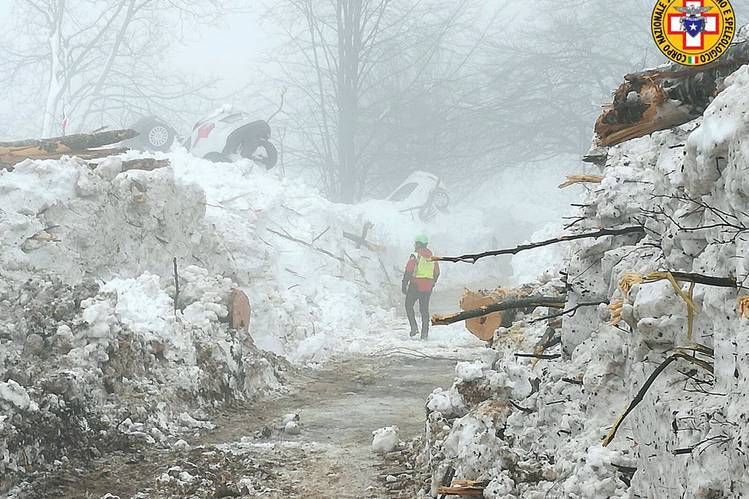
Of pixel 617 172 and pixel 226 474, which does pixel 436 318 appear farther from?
pixel 226 474

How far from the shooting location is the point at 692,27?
4.29m

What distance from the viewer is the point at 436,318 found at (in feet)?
14.6

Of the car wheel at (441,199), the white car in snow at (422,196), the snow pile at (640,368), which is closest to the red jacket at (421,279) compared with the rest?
the snow pile at (640,368)

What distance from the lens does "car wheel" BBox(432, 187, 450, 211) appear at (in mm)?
26203

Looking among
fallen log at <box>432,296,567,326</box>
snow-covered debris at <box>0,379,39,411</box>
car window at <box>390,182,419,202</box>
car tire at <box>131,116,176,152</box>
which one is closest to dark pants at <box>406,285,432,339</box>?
fallen log at <box>432,296,567,326</box>

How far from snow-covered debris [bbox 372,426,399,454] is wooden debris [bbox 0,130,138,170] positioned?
5.65 m

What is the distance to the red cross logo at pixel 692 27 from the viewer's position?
4.15 meters

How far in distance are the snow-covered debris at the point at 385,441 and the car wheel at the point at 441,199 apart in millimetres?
20101

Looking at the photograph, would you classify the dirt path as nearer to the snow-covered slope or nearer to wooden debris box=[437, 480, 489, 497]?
the snow-covered slope

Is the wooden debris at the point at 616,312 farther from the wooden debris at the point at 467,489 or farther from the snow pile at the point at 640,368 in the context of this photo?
the wooden debris at the point at 467,489

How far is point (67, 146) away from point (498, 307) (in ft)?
23.7

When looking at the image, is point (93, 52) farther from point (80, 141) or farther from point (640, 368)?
point (640, 368)

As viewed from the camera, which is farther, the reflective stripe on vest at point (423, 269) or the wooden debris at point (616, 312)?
the reflective stripe on vest at point (423, 269)

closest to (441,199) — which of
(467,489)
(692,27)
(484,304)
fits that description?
(484,304)
